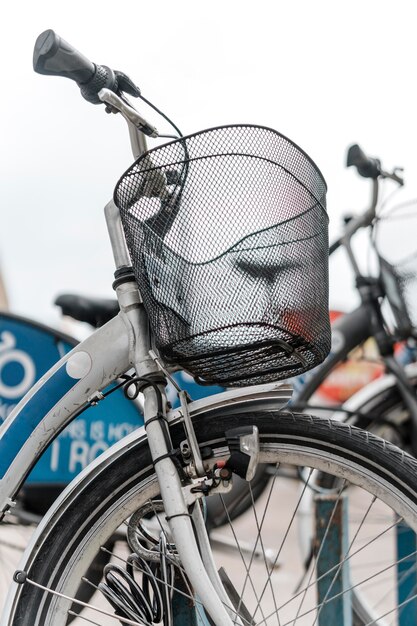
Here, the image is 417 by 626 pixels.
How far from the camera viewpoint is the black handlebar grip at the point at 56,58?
1.64 m

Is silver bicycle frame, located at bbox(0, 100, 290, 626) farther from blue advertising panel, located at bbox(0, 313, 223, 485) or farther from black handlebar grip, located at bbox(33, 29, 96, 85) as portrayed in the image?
blue advertising panel, located at bbox(0, 313, 223, 485)

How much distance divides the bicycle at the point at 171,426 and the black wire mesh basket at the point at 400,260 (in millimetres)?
1485

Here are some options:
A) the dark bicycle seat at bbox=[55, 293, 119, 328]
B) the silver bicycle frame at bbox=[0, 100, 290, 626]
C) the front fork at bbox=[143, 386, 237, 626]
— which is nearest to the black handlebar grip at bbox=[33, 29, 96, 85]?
the silver bicycle frame at bbox=[0, 100, 290, 626]

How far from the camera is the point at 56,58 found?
65.1 inches

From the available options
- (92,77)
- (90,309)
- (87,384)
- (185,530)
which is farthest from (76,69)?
(90,309)

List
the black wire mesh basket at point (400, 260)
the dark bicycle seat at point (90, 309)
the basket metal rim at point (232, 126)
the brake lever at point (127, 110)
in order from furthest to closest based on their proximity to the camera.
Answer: the black wire mesh basket at point (400, 260), the dark bicycle seat at point (90, 309), the brake lever at point (127, 110), the basket metal rim at point (232, 126)

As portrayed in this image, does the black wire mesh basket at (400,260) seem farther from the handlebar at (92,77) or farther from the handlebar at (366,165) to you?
the handlebar at (92,77)

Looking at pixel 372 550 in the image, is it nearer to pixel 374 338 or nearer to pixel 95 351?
pixel 374 338

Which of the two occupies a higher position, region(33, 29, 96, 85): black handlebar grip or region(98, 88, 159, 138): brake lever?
region(33, 29, 96, 85): black handlebar grip

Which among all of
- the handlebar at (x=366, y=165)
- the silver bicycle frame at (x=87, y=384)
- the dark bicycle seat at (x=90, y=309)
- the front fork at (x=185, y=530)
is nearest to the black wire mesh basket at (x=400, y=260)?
the handlebar at (x=366, y=165)

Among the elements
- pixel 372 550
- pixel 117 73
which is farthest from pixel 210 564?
pixel 372 550

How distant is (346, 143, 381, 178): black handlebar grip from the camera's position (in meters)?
3.12

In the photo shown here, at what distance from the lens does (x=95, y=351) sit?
1794 millimetres

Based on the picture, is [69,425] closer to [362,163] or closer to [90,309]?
[90,309]
